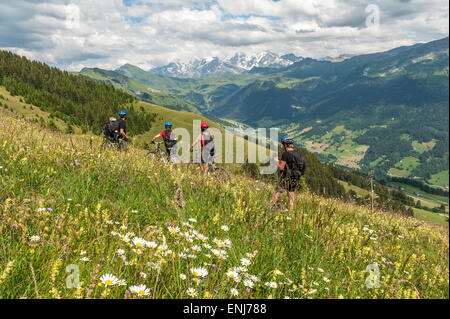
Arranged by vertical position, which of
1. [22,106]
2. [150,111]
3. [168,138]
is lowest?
[168,138]

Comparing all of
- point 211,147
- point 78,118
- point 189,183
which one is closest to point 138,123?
point 78,118

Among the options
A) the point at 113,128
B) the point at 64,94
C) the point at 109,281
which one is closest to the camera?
the point at 109,281

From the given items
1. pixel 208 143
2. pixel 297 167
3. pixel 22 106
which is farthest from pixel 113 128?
pixel 22 106

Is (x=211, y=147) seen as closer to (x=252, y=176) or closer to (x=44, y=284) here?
(x=252, y=176)

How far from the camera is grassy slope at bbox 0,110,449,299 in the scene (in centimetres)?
227

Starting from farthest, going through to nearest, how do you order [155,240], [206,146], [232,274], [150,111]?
[150,111], [206,146], [155,240], [232,274]

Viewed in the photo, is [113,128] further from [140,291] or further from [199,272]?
[140,291]

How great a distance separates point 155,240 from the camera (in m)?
2.78

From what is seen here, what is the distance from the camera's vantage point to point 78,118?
106938mm

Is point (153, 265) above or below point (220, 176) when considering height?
above

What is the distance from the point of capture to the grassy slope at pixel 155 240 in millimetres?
2268

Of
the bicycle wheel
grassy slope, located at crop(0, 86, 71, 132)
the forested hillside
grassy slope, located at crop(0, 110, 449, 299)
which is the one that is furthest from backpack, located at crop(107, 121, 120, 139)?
the forested hillside

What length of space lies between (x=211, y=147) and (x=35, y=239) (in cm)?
1145
